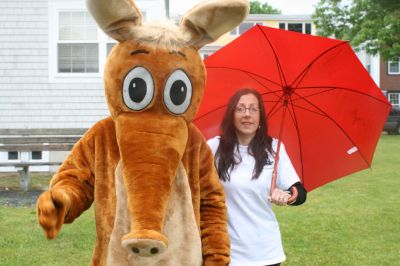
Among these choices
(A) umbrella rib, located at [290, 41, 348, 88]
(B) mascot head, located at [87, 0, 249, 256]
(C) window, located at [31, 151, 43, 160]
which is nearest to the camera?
(B) mascot head, located at [87, 0, 249, 256]

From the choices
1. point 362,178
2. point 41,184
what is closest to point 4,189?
point 41,184

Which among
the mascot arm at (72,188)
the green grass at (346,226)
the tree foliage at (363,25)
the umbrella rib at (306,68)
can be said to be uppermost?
the tree foliage at (363,25)

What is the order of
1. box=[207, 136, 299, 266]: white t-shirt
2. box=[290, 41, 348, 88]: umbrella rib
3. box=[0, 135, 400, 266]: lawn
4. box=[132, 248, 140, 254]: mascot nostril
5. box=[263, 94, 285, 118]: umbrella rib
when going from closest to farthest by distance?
box=[132, 248, 140, 254]: mascot nostril < box=[207, 136, 299, 266]: white t-shirt < box=[290, 41, 348, 88]: umbrella rib < box=[263, 94, 285, 118]: umbrella rib < box=[0, 135, 400, 266]: lawn

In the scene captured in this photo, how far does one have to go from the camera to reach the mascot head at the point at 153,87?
265 cm

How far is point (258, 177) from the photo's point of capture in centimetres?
353

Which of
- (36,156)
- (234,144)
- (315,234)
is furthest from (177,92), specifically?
(36,156)

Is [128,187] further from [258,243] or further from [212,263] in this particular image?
[258,243]

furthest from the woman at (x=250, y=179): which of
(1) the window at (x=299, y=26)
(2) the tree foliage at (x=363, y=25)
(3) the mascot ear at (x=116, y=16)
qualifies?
(1) the window at (x=299, y=26)

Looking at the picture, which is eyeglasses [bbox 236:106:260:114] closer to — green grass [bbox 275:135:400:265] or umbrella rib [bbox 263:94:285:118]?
umbrella rib [bbox 263:94:285:118]

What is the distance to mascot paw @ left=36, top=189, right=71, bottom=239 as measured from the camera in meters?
2.57

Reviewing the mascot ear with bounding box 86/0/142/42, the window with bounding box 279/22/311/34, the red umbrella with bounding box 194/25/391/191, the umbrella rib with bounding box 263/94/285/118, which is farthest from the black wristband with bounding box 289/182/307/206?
the window with bounding box 279/22/311/34

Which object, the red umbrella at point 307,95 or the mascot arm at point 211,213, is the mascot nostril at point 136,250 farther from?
the red umbrella at point 307,95

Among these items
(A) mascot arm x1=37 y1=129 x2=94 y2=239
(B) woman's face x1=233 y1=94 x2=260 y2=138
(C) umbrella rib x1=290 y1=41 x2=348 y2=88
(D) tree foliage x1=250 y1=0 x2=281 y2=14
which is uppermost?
(D) tree foliage x1=250 y1=0 x2=281 y2=14

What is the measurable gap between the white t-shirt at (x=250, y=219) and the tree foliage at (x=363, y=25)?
2535 centimetres
